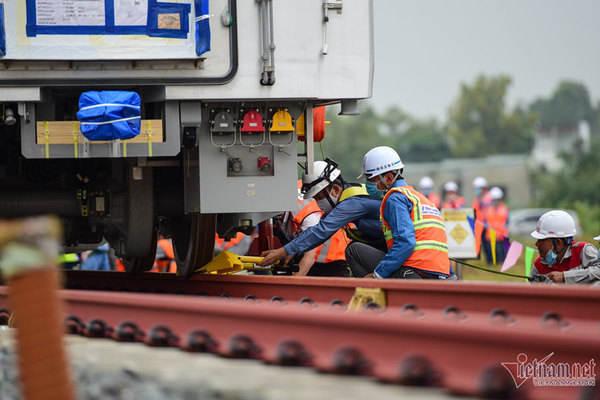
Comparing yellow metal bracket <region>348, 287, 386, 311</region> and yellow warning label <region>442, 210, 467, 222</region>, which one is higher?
yellow metal bracket <region>348, 287, 386, 311</region>

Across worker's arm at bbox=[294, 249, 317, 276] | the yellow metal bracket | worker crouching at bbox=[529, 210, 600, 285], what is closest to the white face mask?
worker's arm at bbox=[294, 249, 317, 276]

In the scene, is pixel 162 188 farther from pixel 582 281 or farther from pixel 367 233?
pixel 582 281

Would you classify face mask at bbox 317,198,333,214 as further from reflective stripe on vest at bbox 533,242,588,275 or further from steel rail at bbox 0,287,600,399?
steel rail at bbox 0,287,600,399

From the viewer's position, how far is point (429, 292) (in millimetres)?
6070

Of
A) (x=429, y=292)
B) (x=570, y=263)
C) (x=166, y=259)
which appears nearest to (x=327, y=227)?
(x=570, y=263)

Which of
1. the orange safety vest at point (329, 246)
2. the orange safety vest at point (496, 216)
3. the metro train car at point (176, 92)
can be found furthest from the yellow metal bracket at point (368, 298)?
the orange safety vest at point (496, 216)

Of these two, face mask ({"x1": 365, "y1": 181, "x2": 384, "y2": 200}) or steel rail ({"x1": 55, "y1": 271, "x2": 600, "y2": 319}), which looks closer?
steel rail ({"x1": 55, "y1": 271, "x2": 600, "y2": 319})

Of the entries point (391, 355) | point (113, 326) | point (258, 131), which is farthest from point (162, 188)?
point (391, 355)

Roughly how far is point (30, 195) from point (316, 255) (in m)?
2.99

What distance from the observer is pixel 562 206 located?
170ft

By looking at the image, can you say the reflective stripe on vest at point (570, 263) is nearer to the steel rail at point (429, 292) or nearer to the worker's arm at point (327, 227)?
the worker's arm at point (327, 227)

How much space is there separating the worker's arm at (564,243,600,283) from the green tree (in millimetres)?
88556

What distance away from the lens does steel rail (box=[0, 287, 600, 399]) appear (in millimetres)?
3342

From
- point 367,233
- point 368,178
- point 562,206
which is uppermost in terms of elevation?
point 368,178
